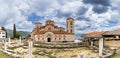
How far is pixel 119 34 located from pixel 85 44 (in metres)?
9.85

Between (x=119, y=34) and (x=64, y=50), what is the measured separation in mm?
12735

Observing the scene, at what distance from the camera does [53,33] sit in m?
86.8

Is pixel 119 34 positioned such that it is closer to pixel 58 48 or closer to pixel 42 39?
pixel 58 48

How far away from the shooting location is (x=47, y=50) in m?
65.4

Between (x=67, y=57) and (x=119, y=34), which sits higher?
(x=119, y=34)

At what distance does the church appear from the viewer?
86231 millimetres

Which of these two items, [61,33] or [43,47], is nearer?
[43,47]

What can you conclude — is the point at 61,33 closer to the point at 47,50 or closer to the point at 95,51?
the point at 47,50

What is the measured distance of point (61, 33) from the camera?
8912cm

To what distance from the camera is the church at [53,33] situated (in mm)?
86231

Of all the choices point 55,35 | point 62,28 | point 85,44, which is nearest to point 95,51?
point 85,44

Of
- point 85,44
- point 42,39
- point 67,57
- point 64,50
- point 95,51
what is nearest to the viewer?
point 67,57

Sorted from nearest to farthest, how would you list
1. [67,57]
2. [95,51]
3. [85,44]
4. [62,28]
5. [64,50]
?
[67,57] → [95,51] → [64,50] → [85,44] → [62,28]

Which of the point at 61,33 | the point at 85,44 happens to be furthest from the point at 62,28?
the point at 85,44
